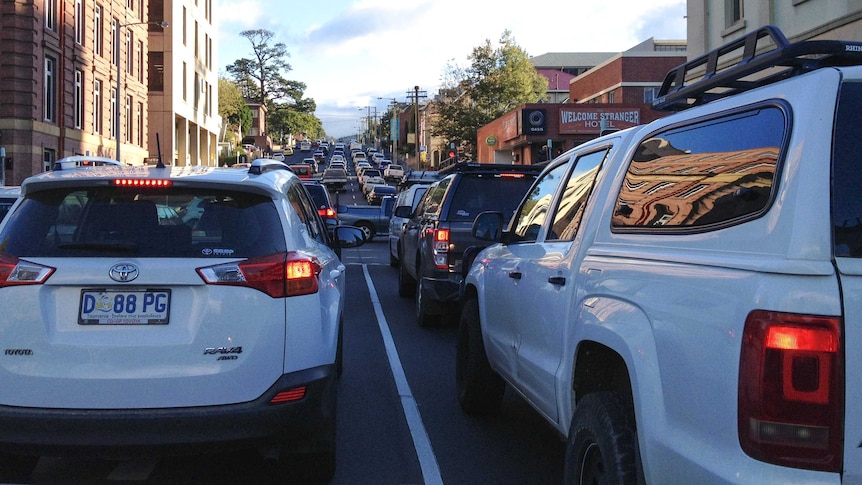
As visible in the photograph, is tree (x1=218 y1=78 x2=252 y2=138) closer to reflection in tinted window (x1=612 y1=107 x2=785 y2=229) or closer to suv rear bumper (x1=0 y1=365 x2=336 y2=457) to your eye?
suv rear bumper (x1=0 y1=365 x2=336 y2=457)

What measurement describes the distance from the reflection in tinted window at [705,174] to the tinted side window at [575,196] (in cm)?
48

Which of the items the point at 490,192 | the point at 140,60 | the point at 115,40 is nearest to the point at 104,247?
the point at 490,192

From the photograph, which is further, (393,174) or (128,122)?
(393,174)

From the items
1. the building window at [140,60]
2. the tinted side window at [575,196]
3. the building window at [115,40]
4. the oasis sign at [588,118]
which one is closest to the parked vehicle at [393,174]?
the oasis sign at [588,118]

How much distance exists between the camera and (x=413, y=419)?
20.3ft

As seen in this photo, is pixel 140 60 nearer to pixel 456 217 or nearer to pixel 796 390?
pixel 456 217

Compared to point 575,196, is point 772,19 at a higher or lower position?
higher

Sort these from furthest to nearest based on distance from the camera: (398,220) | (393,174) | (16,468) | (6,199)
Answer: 1. (393,174)
2. (398,220)
3. (6,199)
4. (16,468)

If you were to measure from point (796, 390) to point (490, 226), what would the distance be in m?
3.37

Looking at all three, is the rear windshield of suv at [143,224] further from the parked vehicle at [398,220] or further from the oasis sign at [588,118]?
the oasis sign at [588,118]

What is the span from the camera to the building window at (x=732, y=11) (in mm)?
19906

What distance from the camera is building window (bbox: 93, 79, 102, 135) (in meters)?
37.0

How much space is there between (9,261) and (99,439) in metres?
0.95

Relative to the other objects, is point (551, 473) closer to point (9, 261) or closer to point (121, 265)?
point (121, 265)
